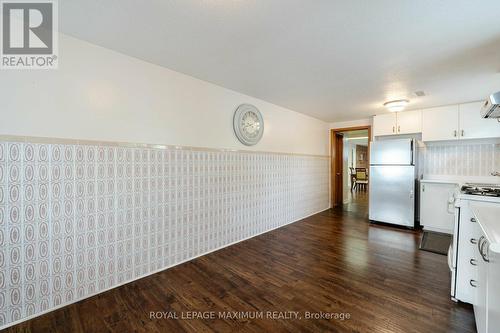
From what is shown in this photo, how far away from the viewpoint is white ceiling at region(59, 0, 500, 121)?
1.41m

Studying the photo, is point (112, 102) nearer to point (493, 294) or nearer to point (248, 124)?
point (248, 124)

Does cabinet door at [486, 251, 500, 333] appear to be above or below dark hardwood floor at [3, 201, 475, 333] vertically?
above

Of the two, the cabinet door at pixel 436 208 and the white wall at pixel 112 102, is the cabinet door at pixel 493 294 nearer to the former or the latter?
the white wall at pixel 112 102

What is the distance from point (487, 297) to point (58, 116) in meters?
3.15

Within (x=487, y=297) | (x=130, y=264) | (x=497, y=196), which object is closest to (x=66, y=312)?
(x=130, y=264)

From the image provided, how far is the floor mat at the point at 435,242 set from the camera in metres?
2.85

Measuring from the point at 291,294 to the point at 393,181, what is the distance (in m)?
3.20

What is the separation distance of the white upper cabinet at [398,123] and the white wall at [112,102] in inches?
122

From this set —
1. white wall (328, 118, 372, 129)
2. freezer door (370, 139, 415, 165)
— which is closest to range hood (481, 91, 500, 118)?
freezer door (370, 139, 415, 165)

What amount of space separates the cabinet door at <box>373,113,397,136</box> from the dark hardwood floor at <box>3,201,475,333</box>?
234cm

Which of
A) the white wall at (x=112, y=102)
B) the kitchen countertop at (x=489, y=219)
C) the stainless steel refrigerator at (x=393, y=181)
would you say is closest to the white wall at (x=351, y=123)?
the stainless steel refrigerator at (x=393, y=181)

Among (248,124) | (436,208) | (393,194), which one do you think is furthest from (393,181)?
(248,124)

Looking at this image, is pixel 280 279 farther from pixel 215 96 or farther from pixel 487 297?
pixel 215 96

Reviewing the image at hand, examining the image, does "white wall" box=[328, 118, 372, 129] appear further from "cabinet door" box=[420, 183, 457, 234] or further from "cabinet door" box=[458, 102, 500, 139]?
"cabinet door" box=[420, 183, 457, 234]
